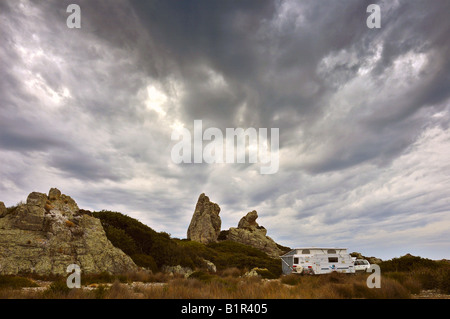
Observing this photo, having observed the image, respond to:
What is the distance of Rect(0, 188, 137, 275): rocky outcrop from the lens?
1521 cm

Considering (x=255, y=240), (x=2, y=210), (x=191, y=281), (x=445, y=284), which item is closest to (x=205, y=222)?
(x=255, y=240)

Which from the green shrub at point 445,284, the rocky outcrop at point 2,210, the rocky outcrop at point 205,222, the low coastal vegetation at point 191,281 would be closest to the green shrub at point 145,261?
the low coastal vegetation at point 191,281

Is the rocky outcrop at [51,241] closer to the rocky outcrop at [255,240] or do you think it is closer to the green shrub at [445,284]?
the green shrub at [445,284]

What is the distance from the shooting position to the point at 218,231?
2815 inches

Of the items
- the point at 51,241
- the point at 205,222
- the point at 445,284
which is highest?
the point at 205,222

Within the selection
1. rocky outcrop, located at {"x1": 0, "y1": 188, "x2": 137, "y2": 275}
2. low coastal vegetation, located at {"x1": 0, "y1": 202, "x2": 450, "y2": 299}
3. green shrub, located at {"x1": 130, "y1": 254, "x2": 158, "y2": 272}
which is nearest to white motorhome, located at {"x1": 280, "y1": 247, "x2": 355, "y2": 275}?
low coastal vegetation, located at {"x1": 0, "y1": 202, "x2": 450, "y2": 299}

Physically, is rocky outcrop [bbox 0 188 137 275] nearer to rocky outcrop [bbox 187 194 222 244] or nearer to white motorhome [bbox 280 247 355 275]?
white motorhome [bbox 280 247 355 275]

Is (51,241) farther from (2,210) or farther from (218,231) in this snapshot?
(218,231)

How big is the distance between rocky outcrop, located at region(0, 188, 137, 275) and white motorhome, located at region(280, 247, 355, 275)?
585 inches

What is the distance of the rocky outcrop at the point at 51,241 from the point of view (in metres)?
15.2

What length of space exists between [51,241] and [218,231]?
57791 millimetres
